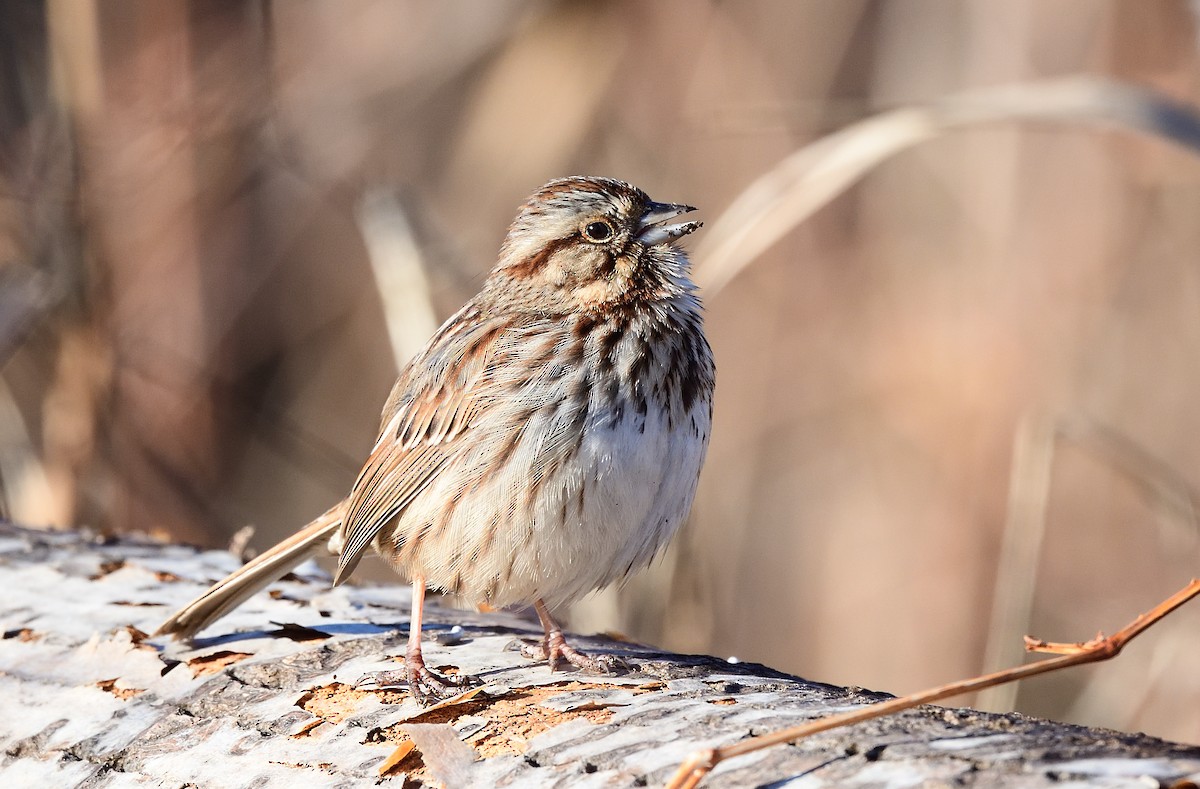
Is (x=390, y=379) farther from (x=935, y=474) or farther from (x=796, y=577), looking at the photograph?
(x=935, y=474)

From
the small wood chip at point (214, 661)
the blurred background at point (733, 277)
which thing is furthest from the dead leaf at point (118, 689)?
the blurred background at point (733, 277)

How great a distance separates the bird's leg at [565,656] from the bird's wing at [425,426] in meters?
0.46

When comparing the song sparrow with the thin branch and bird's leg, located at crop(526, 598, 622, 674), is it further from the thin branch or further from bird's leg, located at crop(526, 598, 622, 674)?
the thin branch

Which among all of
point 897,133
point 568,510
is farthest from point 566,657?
point 897,133

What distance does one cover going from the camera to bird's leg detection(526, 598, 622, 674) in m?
2.40

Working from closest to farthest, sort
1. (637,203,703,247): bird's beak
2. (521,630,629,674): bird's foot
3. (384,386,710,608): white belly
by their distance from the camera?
(521,630,629,674): bird's foot
(384,386,710,608): white belly
(637,203,703,247): bird's beak

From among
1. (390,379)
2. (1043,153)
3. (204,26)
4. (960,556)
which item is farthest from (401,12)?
(960,556)

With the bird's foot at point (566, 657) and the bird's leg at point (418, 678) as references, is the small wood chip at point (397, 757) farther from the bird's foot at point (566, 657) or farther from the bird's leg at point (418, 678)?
the bird's foot at point (566, 657)

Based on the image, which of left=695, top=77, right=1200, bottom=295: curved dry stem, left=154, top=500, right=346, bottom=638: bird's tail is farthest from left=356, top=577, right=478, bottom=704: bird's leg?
left=695, top=77, right=1200, bottom=295: curved dry stem

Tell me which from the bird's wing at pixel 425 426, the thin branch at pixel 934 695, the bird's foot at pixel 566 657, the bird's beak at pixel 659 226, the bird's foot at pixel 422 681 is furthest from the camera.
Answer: the bird's beak at pixel 659 226

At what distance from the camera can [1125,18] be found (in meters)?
5.36

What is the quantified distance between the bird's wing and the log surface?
19cm

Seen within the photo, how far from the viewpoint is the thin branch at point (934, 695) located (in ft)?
5.27

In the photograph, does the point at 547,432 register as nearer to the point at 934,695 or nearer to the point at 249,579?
the point at 249,579
